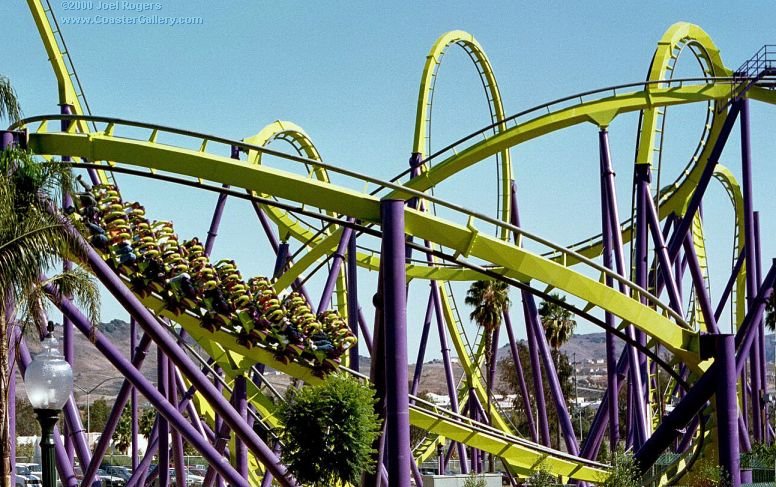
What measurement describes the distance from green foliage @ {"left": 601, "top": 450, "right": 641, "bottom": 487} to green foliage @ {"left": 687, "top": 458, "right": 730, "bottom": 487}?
1.00 m

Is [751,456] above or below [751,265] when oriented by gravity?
below

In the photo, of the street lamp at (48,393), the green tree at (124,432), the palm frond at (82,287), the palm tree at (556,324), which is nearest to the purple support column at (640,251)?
the palm frond at (82,287)

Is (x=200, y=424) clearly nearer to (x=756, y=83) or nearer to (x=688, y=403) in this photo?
(x=688, y=403)

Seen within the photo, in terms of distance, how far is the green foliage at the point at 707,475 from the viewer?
1566 centimetres

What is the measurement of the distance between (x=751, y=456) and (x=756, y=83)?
236 inches

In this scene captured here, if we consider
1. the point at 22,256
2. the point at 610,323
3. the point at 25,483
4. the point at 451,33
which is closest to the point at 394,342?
the point at 22,256

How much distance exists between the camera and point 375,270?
27906 millimetres

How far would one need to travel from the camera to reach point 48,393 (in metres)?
7.43

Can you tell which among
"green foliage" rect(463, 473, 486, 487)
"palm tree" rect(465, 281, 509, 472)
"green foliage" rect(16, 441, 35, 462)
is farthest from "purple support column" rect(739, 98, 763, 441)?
"green foliage" rect(16, 441, 35, 462)

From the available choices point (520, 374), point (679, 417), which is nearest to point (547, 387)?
point (520, 374)

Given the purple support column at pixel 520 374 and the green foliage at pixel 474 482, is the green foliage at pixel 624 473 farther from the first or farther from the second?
the purple support column at pixel 520 374

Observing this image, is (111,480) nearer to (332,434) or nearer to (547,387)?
(332,434)

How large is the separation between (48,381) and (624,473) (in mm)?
10610

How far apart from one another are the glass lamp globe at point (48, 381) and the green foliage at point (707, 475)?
10426 mm
